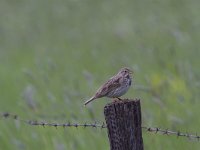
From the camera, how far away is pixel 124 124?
512 cm

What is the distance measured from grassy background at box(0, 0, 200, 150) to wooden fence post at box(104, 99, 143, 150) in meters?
2.25

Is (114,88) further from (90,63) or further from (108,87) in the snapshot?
(90,63)

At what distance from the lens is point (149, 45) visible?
13086mm

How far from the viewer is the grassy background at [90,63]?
26.4ft

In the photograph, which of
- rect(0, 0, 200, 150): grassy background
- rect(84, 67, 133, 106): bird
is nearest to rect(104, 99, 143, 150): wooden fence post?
rect(84, 67, 133, 106): bird

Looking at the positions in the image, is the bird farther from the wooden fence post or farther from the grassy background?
the grassy background

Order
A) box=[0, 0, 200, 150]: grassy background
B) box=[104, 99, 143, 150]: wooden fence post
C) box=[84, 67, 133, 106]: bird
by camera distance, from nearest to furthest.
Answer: box=[104, 99, 143, 150]: wooden fence post → box=[84, 67, 133, 106]: bird → box=[0, 0, 200, 150]: grassy background

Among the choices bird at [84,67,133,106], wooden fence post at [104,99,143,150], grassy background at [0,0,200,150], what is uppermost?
grassy background at [0,0,200,150]

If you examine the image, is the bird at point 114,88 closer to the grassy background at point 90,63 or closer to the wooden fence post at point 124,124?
the wooden fence post at point 124,124

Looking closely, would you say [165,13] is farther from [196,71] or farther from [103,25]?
[196,71]

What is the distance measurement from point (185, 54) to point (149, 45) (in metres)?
1.82

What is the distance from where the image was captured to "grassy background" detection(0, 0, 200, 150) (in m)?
8.04

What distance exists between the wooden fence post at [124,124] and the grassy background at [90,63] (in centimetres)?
225

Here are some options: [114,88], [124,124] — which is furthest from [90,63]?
[124,124]
